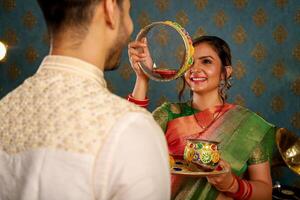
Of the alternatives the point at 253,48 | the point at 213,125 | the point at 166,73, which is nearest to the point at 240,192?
the point at 213,125

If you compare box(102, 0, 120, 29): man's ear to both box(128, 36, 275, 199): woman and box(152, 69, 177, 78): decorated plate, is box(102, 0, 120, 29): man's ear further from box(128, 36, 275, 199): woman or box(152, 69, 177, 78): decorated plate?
box(128, 36, 275, 199): woman

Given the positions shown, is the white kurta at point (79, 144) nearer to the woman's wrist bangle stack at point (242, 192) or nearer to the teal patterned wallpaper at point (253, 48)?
the woman's wrist bangle stack at point (242, 192)

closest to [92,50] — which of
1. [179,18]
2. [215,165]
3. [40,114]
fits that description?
[40,114]

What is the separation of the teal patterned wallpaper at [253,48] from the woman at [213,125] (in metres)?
1.27

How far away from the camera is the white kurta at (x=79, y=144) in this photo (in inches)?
21.8

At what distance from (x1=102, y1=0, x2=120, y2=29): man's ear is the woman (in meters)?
0.99

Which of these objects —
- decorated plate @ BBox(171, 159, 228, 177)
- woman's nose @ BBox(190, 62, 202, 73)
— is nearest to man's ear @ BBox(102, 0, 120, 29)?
decorated plate @ BBox(171, 159, 228, 177)

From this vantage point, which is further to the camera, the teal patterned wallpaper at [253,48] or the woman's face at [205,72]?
the teal patterned wallpaper at [253,48]

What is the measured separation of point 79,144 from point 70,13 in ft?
0.76

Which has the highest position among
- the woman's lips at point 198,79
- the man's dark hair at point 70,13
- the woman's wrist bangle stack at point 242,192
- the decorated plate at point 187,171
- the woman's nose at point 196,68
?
the man's dark hair at point 70,13

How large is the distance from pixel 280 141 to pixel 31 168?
1.91 metres

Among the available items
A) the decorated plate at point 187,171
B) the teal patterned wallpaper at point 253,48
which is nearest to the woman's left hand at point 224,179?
the decorated plate at point 187,171

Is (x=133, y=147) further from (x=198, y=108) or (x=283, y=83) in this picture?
(x=283, y=83)

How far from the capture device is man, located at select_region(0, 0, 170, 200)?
1.82ft
